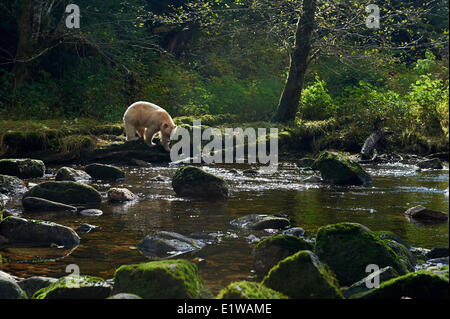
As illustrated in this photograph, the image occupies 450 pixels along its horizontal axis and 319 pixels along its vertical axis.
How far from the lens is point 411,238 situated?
642 cm

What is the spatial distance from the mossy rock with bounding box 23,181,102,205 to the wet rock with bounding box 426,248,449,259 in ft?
17.0

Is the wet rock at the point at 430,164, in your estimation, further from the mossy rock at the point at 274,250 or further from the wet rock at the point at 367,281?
the wet rock at the point at 367,281

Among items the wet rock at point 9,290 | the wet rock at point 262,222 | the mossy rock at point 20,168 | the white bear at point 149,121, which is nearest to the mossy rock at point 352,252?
the wet rock at point 262,222

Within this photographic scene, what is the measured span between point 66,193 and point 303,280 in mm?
5604

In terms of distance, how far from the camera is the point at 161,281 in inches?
159

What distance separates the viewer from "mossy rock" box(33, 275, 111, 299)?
409 cm

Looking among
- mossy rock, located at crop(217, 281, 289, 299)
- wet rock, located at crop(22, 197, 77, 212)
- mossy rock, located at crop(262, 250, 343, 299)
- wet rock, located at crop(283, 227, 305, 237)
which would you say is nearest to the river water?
wet rock, located at crop(283, 227, 305, 237)

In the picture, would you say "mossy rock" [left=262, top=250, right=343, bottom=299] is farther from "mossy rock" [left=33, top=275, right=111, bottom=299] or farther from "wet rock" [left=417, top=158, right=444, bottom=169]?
"wet rock" [left=417, top=158, right=444, bottom=169]

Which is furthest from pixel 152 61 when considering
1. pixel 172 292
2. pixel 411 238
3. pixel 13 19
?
pixel 172 292

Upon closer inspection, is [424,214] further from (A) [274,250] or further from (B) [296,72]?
(B) [296,72]

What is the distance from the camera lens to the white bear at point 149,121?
523 inches

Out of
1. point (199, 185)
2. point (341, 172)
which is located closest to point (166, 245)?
point (199, 185)

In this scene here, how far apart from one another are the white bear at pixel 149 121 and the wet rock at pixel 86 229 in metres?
6.44

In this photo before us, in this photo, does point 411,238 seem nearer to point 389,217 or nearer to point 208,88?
point 389,217
